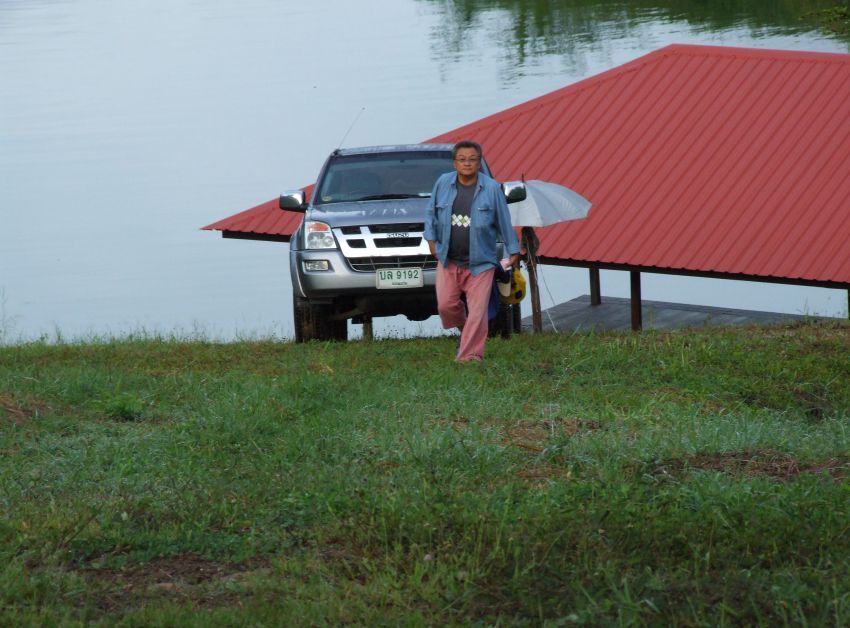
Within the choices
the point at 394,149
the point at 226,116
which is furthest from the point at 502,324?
the point at 226,116

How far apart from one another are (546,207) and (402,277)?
4.50m

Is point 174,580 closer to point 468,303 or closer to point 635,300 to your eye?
point 468,303

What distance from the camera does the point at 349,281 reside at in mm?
13820

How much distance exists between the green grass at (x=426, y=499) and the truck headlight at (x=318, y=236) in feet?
10.7

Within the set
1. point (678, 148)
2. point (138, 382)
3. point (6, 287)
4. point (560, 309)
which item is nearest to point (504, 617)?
point (138, 382)

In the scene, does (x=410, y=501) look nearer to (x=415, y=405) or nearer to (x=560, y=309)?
(x=415, y=405)

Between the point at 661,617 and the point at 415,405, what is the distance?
417cm

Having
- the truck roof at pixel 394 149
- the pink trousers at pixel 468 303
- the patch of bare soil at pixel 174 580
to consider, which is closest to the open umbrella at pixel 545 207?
the truck roof at pixel 394 149

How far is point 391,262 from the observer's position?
45.2 feet

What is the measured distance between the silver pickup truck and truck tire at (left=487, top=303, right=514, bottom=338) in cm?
1

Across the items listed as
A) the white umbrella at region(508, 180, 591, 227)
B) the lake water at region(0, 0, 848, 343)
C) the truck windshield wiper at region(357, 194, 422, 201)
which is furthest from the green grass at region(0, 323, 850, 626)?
the lake water at region(0, 0, 848, 343)

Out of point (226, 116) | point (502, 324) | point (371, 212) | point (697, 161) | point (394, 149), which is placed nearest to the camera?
point (371, 212)

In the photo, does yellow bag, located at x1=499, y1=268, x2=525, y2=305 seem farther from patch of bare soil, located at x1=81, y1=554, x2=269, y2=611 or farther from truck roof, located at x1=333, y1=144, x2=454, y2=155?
patch of bare soil, located at x1=81, y1=554, x2=269, y2=611

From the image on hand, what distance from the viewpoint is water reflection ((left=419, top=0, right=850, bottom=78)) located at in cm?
6550
